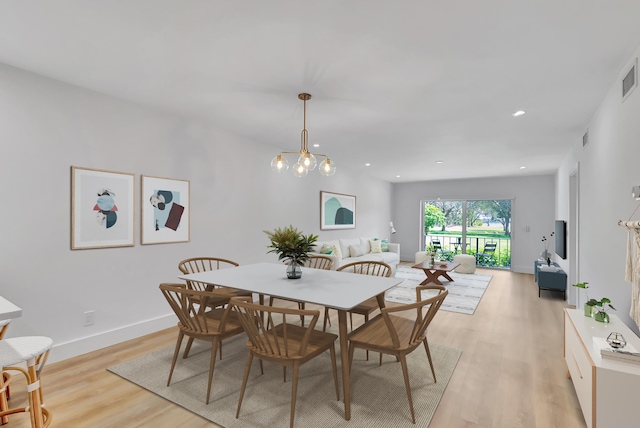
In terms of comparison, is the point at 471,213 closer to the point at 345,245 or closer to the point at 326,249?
the point at 345,245

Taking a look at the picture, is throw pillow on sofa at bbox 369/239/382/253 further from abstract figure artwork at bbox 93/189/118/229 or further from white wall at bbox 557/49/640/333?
abstract figure artwork at bbox 93/189/118/229

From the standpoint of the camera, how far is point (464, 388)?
2518mm

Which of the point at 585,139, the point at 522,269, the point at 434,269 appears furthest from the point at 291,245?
the point at 522,269

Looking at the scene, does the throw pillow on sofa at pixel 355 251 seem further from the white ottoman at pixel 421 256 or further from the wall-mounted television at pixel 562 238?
the wall-mounted television at pixel 562 238

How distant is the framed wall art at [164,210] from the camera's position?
3.53 m

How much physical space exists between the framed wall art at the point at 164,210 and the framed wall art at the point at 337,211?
10.1 feet

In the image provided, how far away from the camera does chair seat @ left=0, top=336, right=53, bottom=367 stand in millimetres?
1644

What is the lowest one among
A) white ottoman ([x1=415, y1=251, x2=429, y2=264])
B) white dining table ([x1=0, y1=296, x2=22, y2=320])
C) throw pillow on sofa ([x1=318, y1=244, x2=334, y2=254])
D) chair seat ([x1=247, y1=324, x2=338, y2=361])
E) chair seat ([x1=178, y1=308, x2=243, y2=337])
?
white ottoman ([x1=415, y1=251, x2=429, y2=264])

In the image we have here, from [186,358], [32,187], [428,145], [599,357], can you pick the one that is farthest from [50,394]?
[428,145]

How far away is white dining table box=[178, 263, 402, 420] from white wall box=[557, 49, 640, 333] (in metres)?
1.70

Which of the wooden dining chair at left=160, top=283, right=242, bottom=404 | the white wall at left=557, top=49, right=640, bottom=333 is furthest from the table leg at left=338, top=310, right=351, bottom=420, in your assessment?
the white wall at left=557, top=49, right=640, bottom=333

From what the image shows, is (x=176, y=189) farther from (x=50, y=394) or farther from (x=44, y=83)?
(x=50, y=394)

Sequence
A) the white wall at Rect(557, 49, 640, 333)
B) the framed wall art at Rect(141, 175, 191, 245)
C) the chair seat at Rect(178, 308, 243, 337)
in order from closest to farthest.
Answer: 1. the white wall at Rect(557, 49, 640, 333)
2. the chair seat at Rect(178, 308, 243, 337)
3. the framed wall art at Rect(141, 175, 191, 245)

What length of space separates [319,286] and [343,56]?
5.79 ft
